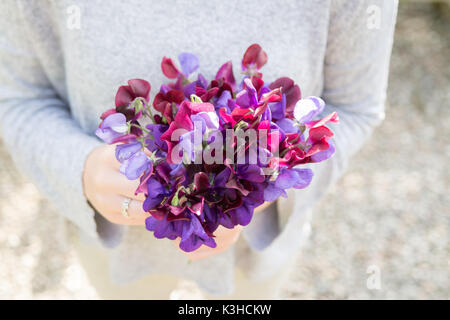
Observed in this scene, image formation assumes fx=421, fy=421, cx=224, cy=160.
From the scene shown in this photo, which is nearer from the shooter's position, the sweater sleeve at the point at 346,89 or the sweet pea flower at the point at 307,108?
the sweet pea flower at the point at 307,108

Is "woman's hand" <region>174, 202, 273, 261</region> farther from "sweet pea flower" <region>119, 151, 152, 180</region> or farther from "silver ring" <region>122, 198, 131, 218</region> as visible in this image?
"sweet pea flower" <region>119, 151, 152, 180</region>

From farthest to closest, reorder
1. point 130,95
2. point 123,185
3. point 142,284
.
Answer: point 142,284 → point 123,185 → point 130,95

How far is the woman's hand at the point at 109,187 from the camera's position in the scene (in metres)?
0.86

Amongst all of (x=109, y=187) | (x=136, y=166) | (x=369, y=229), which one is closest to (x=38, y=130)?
(x=109, y=187)

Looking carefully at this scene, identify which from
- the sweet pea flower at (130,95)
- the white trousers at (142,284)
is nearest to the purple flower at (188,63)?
the sweet pea flower at (130,95)

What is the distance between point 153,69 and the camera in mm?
912

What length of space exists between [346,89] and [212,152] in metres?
0.56

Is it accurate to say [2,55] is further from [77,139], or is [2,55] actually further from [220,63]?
[220,63]

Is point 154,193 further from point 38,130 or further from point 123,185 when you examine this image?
Answer: point 38,130

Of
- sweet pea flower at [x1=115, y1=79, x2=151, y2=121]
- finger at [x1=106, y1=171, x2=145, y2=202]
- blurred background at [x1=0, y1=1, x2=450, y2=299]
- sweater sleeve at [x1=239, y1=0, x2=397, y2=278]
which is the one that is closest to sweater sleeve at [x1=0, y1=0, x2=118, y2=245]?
finger at [x1=106, y1=171, x2=145, y2=202]

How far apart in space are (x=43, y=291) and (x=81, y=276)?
0.24 meters

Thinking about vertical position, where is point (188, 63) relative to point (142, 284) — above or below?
above

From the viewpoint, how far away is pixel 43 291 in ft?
8.66

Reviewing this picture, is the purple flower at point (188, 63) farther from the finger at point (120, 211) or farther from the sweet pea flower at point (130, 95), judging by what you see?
the finger at point (120, 211)
